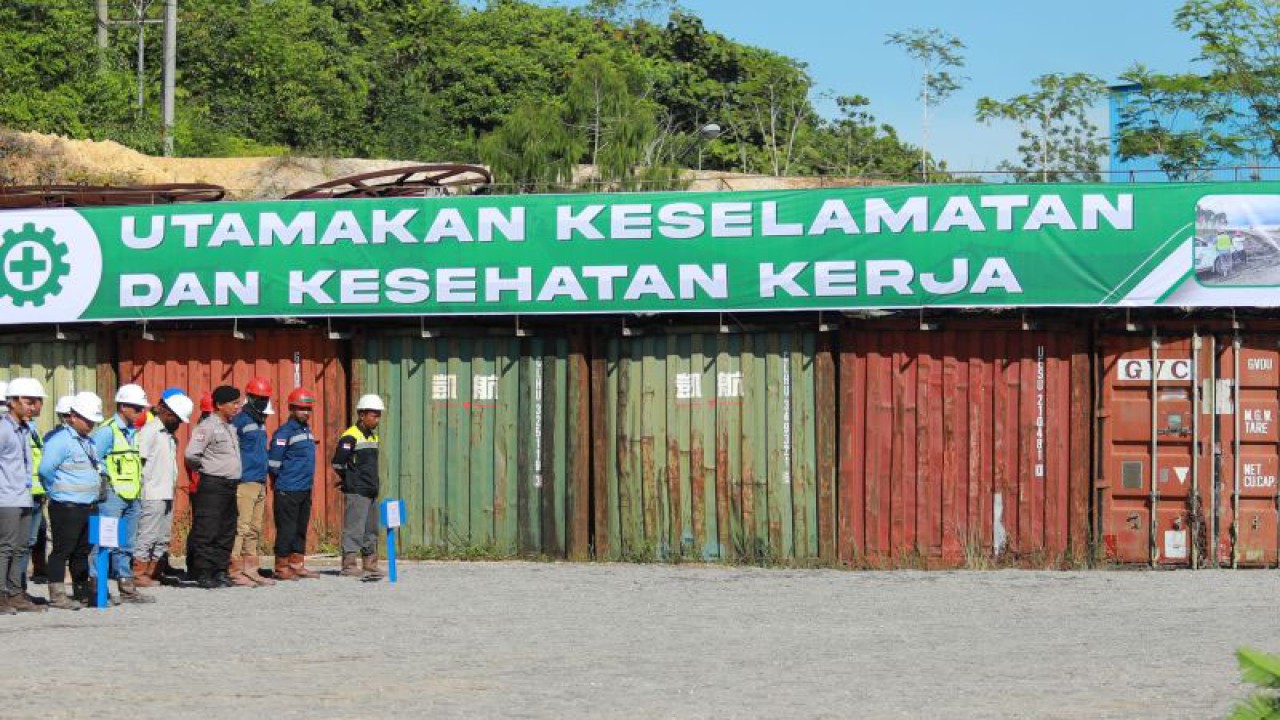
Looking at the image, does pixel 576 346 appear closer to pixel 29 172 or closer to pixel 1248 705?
pixel 1248 705

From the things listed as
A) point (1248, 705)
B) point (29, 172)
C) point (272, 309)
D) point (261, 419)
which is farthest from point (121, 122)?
point (1248, 705)

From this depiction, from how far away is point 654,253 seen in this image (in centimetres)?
1881

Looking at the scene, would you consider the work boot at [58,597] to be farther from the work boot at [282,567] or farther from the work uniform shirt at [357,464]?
the work uniform shirt at [357,464]

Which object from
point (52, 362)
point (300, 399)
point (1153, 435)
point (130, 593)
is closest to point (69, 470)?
point (130, 593)

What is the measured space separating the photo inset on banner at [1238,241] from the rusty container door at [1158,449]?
0.76 m

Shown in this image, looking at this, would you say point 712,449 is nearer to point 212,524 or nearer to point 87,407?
point 212,524

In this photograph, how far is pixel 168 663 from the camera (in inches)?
457

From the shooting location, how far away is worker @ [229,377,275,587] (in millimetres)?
16734

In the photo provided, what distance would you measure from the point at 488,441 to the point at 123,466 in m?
5.28

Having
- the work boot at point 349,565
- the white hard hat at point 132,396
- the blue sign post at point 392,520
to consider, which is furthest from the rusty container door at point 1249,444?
the white hard hat at point 132,396

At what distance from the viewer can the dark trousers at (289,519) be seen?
16969 millimetres

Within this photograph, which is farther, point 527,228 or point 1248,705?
point 527,228

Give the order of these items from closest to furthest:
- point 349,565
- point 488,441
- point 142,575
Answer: point 142,575
point 349,565
point 488,441

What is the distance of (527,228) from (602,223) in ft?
2.79
